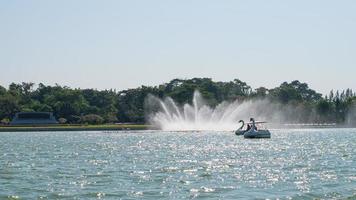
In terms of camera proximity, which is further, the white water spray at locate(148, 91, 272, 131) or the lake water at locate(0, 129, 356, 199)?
the white water spray at locate(148, 91, 272, 131)

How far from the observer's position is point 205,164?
51.5 m

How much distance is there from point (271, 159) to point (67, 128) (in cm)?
12101

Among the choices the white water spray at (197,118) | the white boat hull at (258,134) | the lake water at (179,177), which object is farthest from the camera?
the white water spray at (197,118)

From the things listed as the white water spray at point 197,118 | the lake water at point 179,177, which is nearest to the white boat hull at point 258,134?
the white water spray at point 197,118

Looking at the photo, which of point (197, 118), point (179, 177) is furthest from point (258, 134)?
point (179, 177)

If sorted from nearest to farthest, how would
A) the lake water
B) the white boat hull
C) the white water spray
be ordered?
1. the lake water
2. the white boat hull
3. the white water spray

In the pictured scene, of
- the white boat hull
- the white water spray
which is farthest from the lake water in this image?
the white water spray

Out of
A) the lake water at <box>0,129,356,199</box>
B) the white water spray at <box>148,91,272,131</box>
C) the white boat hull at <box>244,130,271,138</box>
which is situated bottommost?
the lake water at <box>0,129,356,199</box>

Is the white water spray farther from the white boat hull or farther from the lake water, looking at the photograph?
the lake water

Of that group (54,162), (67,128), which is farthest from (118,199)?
(67,128)

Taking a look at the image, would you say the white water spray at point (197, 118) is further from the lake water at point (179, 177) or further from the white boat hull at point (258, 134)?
the lake water at point (179, 177)

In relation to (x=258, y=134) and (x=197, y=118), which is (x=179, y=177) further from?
(x=197, y=118)

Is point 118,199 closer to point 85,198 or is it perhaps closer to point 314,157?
point 85,198

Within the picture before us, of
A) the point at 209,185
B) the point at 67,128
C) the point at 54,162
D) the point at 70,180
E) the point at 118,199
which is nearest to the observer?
the point at 118,199
